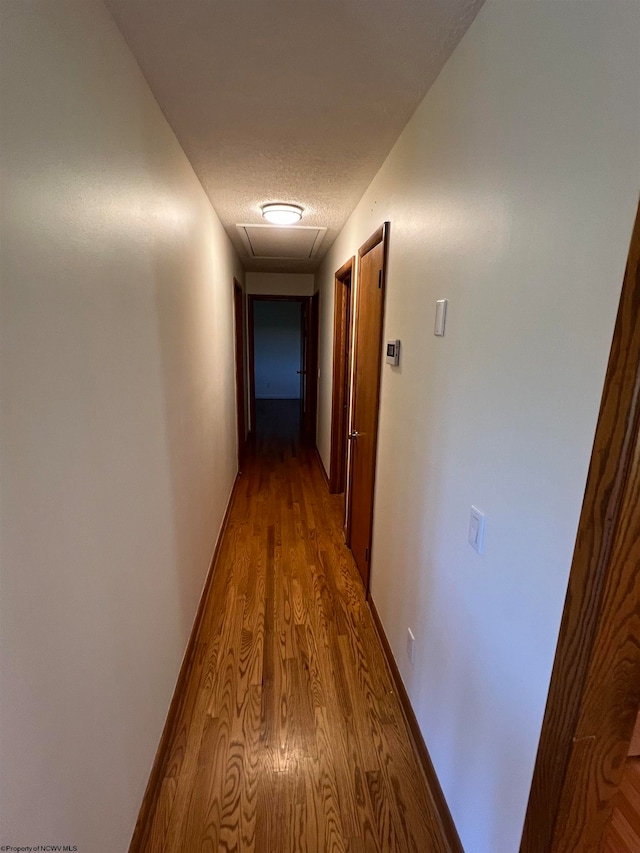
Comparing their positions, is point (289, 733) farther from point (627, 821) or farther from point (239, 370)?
point (239, 370)

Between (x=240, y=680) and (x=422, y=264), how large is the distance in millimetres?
1951

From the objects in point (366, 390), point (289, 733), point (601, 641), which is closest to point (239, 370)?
point (366, 390)

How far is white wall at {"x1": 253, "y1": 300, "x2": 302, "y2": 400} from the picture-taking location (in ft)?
26.6

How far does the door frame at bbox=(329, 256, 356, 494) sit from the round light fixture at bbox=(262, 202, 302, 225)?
60cm

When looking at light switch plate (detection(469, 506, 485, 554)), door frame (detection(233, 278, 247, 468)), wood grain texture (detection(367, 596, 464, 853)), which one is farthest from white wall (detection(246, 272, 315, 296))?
light switch plate (detection(469, 506, 485, 554))

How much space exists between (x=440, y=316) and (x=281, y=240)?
9.10ft

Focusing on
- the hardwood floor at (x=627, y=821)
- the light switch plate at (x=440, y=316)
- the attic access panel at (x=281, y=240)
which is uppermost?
the attic access panel at (x=281, y=240)

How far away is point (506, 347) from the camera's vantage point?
→ 927mm

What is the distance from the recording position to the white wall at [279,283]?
5570 mm

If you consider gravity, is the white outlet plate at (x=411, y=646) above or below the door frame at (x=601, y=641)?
below

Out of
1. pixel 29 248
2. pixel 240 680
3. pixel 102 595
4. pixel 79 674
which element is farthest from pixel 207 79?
pixel 240 680

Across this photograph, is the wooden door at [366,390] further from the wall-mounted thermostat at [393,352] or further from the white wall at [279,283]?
the white wall at [279,283]

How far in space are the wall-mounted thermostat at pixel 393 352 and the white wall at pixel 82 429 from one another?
0.97 meters

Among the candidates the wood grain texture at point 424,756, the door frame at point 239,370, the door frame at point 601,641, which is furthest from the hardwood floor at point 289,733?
the door frame at point 239,370
